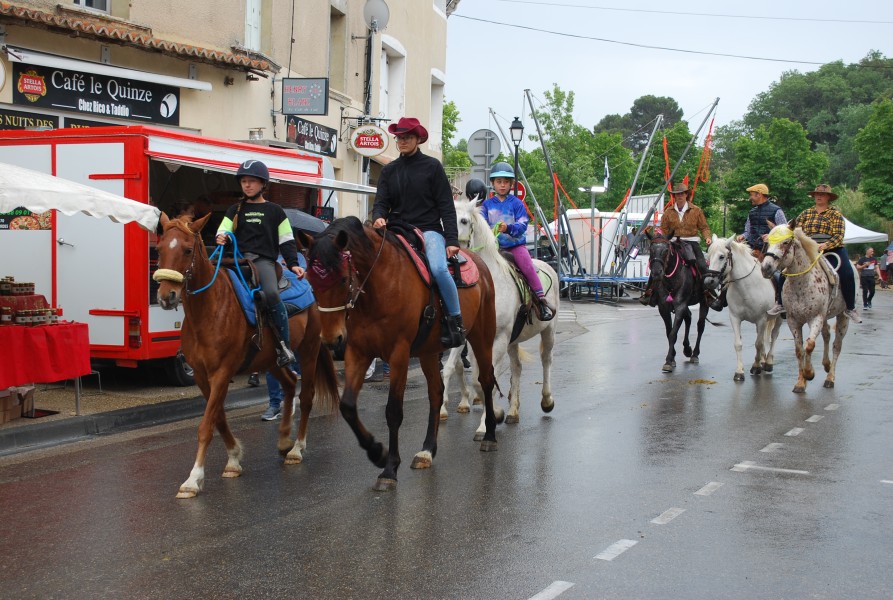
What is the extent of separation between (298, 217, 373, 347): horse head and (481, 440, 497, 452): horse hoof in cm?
221

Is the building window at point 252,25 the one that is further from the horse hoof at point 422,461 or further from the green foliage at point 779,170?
the green foliage at point 779,170

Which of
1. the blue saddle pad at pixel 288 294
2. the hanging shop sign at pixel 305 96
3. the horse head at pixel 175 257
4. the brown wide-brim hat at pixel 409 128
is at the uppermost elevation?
the hanging shop sign at pixel 305 96

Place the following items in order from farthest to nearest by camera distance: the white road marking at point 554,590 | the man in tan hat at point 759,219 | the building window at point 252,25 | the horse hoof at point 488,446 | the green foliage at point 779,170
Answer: the green foliage at point 779,170
the building window at point 252,25
the man in tan hat at point 759,219
the horse hoof at point 488,446
the white road marking at point 554,590

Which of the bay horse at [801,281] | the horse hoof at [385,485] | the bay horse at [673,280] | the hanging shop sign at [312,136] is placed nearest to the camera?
the horse hoof at [385,485]

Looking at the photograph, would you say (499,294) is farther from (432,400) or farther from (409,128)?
(409,128)

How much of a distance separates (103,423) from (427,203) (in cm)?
433

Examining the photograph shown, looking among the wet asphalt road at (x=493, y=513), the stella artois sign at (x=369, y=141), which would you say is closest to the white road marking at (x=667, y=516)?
the wet asphalt road at (x=493, y=513)

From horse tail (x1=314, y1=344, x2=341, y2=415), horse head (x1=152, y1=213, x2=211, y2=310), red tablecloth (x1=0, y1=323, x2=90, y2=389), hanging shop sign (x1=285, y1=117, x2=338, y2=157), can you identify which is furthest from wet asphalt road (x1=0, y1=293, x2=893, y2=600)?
hanging shop sign (x1=285, y1=117, x2=338, y2=157)

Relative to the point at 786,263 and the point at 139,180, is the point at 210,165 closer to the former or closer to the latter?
the point at 139,180

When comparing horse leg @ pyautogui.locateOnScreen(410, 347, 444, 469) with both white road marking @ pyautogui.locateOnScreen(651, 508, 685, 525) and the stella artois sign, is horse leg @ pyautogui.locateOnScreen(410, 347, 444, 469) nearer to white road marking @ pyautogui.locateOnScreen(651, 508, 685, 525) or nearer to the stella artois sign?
white road marking @ pyautogui.locateOnScreen(651, 508, 685, 525)

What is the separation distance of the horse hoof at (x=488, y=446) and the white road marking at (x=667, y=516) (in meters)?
2.25

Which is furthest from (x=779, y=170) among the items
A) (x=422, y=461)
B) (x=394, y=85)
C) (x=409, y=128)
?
(x=422, y=461)

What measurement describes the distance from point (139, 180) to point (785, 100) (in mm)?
119793

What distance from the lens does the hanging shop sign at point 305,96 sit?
1911cm
